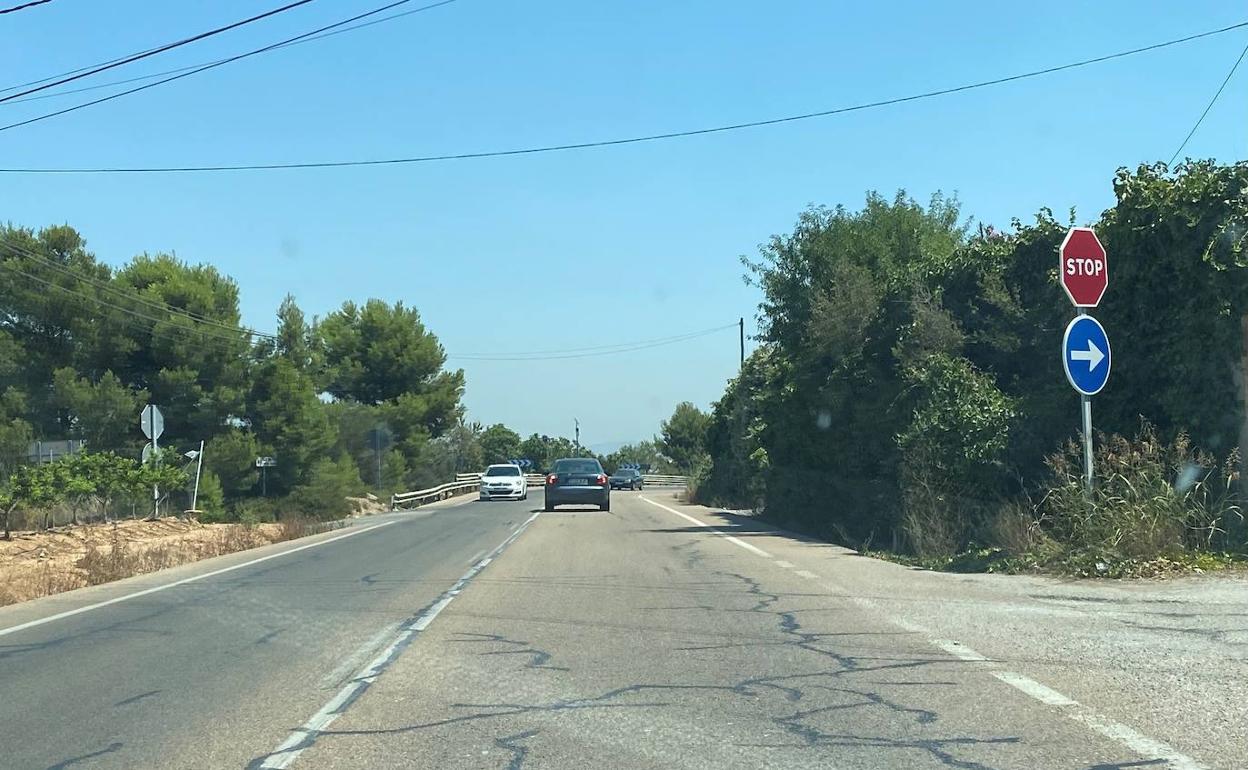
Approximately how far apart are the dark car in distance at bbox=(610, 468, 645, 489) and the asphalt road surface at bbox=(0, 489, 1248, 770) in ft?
187

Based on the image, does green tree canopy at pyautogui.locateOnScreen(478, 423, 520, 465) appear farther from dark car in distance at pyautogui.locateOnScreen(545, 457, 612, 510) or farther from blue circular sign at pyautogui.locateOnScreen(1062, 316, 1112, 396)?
blue circular sign at pyautogui.locateOnScreen(1062, 316, 1112, 396)

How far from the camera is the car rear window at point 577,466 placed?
3662 cm

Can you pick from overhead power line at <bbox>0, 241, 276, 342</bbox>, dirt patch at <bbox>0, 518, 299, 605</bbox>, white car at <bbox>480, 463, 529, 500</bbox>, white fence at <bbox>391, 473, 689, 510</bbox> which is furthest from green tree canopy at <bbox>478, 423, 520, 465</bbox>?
dirt patch at <bbox>0, 518, 299, 605</bbox>

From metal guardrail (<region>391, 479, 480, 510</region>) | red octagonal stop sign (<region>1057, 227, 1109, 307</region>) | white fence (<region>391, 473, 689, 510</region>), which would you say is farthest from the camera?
white fence (<region>391, 473, 689, 510</region>)

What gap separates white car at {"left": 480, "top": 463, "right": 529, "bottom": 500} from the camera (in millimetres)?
51719

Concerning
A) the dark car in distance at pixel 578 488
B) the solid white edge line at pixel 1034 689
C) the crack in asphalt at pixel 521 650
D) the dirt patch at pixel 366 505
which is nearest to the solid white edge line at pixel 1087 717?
the solid white edge line at pixel 1034 689

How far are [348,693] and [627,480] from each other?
64.0 meters

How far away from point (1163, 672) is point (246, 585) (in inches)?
468

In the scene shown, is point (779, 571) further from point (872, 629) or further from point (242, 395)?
point (242, 395)

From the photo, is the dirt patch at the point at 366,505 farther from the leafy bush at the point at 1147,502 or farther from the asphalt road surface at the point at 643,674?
the leafy bush at the point at 1147,502

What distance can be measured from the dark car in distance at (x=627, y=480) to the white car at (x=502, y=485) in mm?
19770

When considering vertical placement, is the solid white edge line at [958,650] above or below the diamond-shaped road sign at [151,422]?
below

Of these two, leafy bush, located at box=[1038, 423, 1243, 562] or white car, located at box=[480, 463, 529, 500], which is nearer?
leafy bush, located at box=[1038, 423, 1243, 562]

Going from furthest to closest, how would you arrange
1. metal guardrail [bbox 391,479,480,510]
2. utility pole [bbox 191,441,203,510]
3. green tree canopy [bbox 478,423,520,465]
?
1. green tree canopy [bbox 478,423,520,465]
2. metal guardrail [bbox 391,479,480,510]
3. utility pole [bbox 191,441,203,510]
